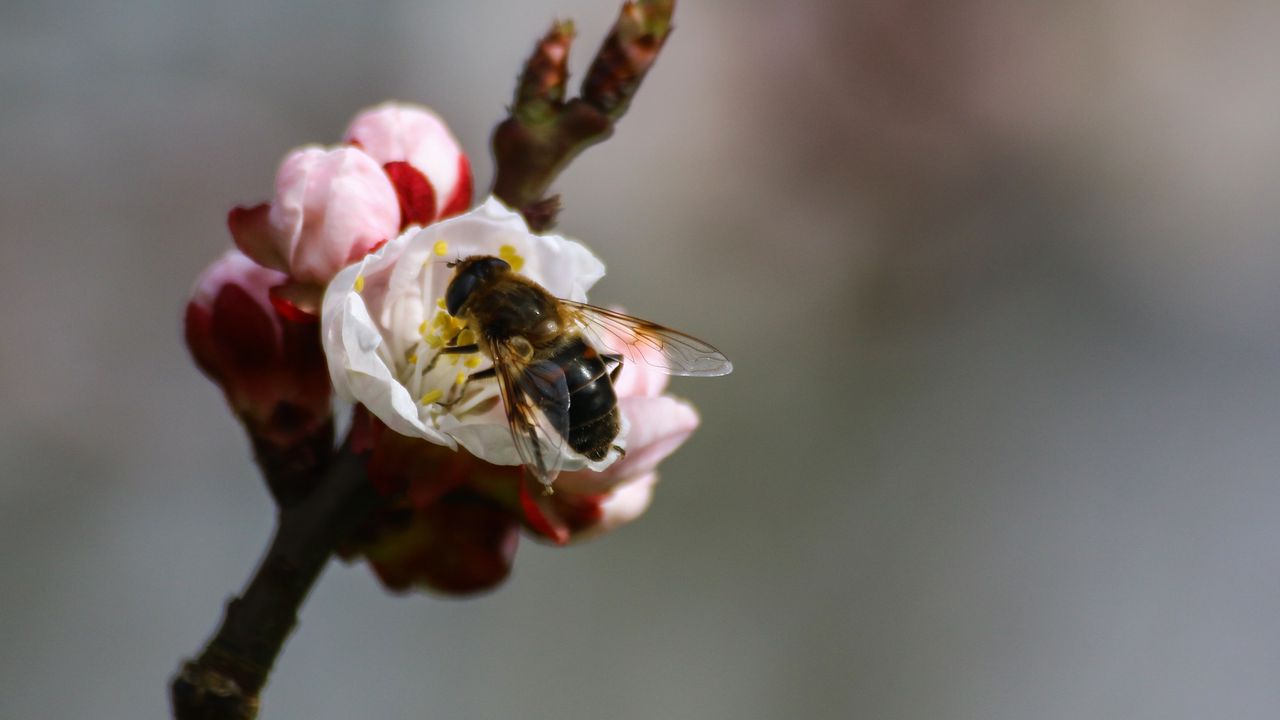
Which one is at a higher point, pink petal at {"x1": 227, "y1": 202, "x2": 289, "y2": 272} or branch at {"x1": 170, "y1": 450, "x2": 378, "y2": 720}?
pink petal at {"x1": 227, "y1": 202, "x2": 289, "y2": 272}

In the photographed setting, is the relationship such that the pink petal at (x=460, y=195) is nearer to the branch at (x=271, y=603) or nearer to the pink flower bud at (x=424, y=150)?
the pink flower bud at (x=424, y=150)

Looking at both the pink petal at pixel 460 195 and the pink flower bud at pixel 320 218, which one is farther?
the pink petal at pixel 460 195

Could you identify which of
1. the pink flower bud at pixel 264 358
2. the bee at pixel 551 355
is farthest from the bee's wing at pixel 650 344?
the pink flower bud at pixel 264 358

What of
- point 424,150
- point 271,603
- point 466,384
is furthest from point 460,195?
point 271,603

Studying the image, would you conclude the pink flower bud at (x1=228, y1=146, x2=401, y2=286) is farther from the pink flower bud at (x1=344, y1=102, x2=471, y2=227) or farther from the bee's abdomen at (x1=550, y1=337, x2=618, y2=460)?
the bee's abdomen at (x1=550, y1=337, x2=618, y2=460)

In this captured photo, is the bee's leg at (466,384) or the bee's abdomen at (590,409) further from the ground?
the bee's abdomen at (590,409)

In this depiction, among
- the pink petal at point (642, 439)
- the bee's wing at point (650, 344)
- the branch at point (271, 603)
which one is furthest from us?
the bee's wing at point (650, 344)

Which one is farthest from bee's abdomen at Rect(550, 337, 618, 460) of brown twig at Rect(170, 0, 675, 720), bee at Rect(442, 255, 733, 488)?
brown twig at Rect(170, 0, 675, 720)
